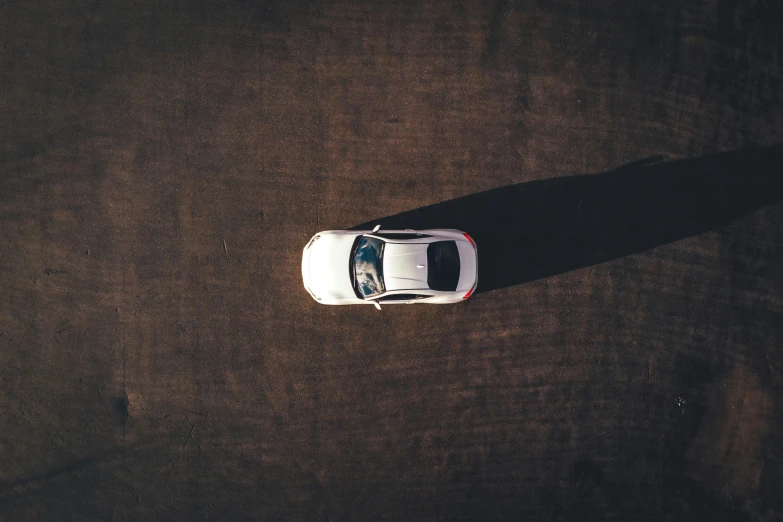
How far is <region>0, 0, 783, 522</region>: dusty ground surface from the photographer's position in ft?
26.5

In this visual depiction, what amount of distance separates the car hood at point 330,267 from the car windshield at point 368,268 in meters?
0.11

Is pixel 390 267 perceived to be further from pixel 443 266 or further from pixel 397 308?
pixel 397 308

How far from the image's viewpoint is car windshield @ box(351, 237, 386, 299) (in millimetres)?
7328

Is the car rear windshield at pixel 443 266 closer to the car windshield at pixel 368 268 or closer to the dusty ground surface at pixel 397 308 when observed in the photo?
the car windshield at pixel 368 268

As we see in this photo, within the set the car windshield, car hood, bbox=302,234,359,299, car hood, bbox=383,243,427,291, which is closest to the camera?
car hood, bbox=383,243,427,291

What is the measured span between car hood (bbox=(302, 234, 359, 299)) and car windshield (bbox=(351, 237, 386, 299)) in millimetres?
114

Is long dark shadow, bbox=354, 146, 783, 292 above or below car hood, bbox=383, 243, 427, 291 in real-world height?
above

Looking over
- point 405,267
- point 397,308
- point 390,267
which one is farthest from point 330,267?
point 397,308

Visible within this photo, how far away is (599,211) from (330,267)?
4844mm

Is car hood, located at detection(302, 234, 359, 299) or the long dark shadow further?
the long dark shadow

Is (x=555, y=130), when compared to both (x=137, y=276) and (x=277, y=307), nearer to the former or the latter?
(x=277, y=307)

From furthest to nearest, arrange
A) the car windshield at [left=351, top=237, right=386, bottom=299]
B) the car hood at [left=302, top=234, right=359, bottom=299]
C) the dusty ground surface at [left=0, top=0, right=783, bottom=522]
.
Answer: the dusty ground surface at [left=0, top=0, right=783, bottom=522] < the car hood at [left=302, top=234, right=359, bottom=299] < the car windshield at [left=351, top=237, right=386, bottom=299]

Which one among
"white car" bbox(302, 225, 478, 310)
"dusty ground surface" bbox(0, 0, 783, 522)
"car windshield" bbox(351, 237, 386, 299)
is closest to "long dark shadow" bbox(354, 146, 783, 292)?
"dusty ground surface" bbox(0, 0, 783, 522)

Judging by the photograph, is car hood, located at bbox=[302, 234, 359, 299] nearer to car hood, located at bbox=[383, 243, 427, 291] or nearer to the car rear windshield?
car hood, located at bbox=[383, 243, 427, 291]
